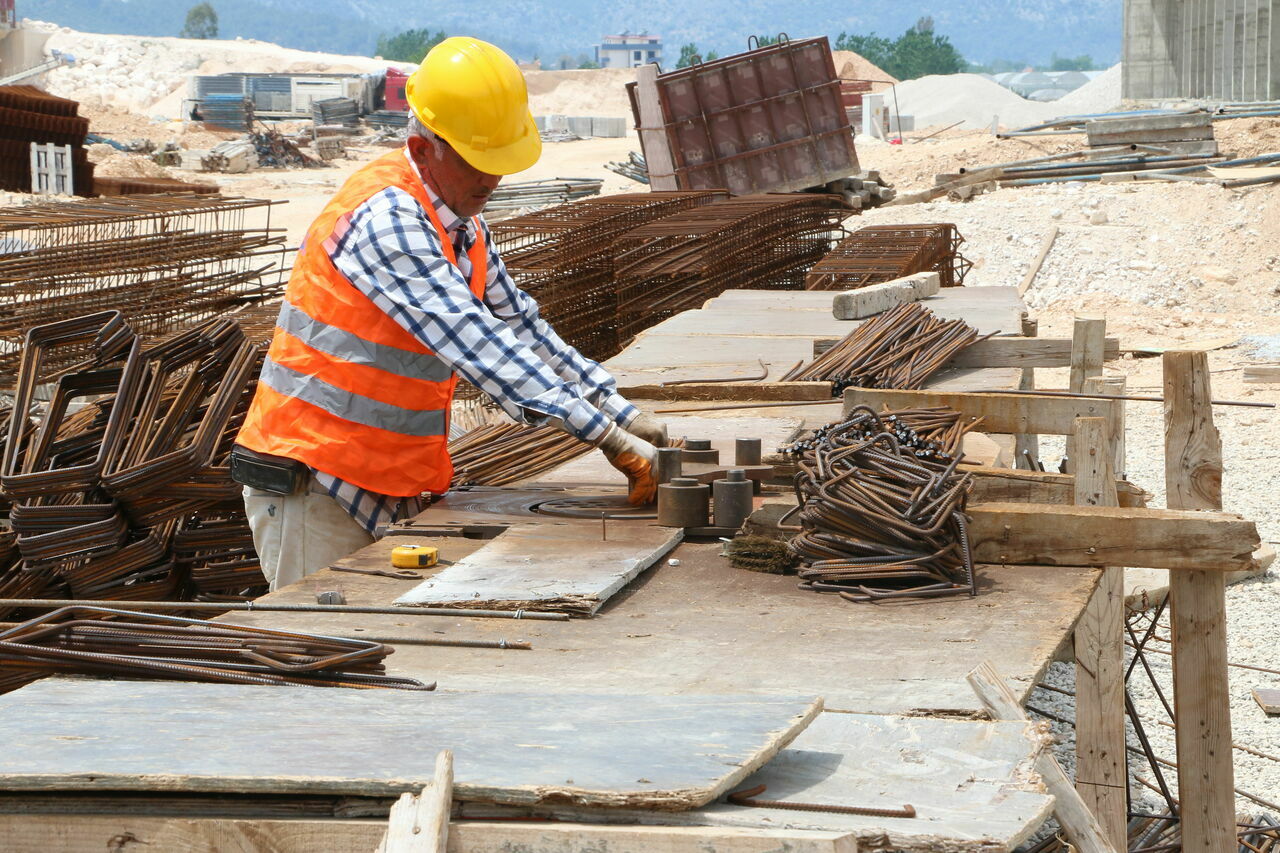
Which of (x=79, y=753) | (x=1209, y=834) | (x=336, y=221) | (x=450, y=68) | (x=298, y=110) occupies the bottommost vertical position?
(x=1209, y=834)

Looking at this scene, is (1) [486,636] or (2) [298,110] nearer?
(1) [486,636]

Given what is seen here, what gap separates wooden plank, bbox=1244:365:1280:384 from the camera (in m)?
12.9

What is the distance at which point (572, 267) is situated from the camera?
10.3m

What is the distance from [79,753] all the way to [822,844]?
1135mm

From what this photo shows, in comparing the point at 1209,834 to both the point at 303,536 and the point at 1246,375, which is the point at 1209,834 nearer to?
the point at 303,536

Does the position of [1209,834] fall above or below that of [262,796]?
below

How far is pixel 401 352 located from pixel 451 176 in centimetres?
53

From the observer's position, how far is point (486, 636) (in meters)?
3.29

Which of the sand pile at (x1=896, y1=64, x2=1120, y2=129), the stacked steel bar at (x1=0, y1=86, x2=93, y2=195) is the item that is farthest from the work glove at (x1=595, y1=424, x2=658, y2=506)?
the sand pile at (x1=896, y1=64, x2=1120, y2=129)

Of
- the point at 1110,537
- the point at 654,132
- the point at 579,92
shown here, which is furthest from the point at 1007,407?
the point at 579,92

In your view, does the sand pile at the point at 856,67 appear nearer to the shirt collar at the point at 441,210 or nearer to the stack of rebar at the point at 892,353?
the stack of rebar at the point at 892,353

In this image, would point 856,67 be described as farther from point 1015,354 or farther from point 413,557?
point 413,557

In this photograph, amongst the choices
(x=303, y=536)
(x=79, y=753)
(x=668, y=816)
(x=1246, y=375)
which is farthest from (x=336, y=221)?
(x=1246, y=375)

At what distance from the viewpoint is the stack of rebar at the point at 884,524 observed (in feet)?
11.8
